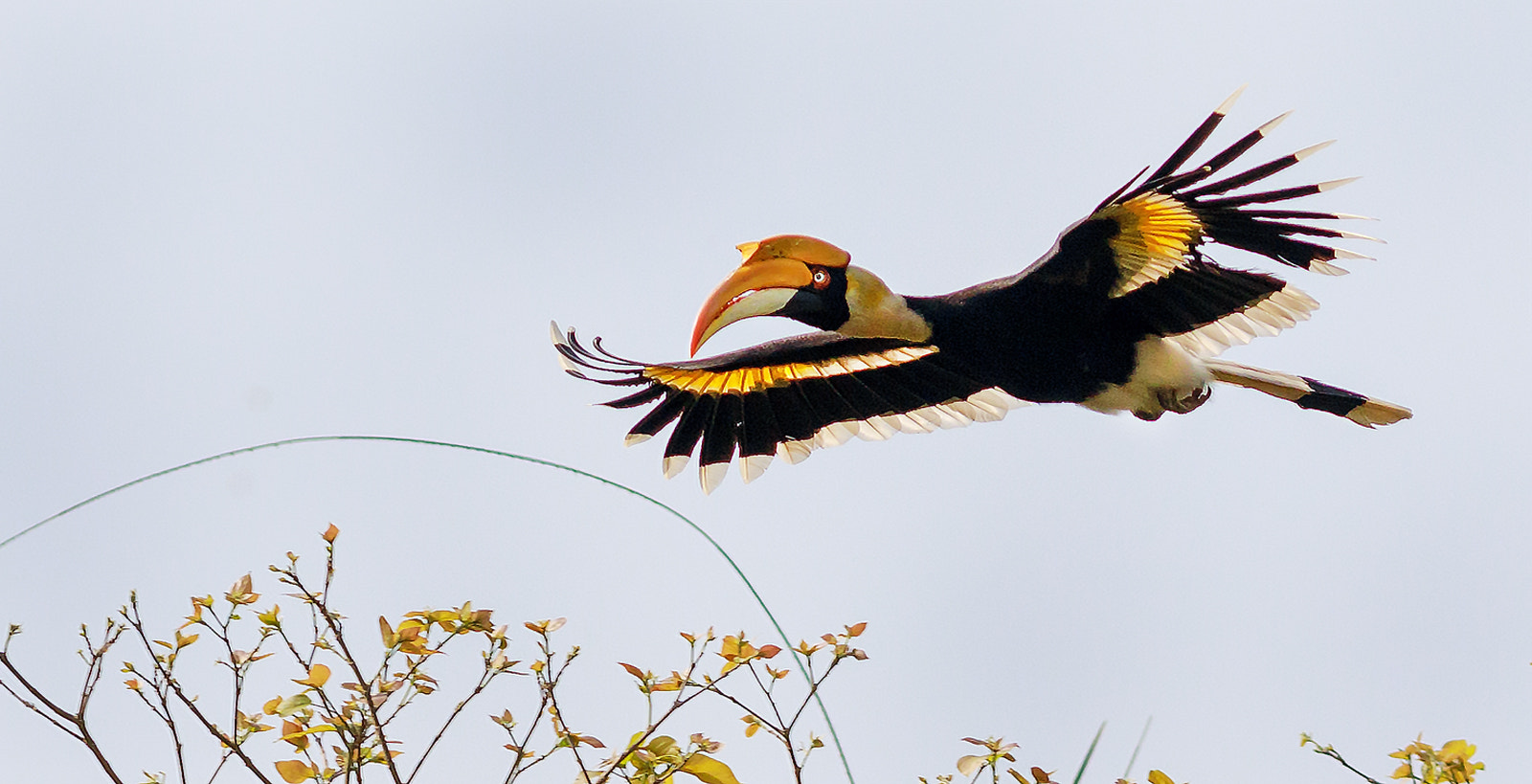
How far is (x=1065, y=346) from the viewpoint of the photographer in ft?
5.85

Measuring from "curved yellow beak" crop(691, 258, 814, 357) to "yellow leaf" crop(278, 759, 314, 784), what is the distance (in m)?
0.69

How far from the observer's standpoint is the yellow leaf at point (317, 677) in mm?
1154

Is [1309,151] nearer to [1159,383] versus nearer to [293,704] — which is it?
[1159,383]

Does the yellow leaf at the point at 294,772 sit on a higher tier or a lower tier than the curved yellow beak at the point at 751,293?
lower

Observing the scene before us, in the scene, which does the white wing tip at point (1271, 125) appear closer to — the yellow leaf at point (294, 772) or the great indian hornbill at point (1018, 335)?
the great indian hornbill at point (1018, 335)

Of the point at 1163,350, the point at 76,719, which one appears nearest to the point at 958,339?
the point at 1163,350

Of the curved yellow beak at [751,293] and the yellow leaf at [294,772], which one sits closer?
the yellow leaf at [294,772]

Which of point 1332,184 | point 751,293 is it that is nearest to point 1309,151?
point 1332,184

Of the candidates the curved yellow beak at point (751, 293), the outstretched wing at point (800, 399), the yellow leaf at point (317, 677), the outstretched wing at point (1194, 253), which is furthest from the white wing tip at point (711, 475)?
the yellow leaf at point (317, 677)

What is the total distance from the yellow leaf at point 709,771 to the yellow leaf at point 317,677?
0.38 m

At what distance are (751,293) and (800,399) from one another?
1.43ft

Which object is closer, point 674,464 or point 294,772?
point 294,772

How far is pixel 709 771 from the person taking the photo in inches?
47.1

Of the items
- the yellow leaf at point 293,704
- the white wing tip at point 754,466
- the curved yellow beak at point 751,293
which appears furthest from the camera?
the white wing tip at point 754,466
